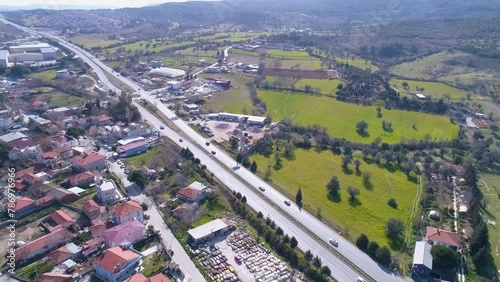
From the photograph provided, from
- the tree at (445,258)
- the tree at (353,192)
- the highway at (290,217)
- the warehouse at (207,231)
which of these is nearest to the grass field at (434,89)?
the tree at (353,192)

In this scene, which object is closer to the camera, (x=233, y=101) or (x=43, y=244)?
(x=43, y=244)

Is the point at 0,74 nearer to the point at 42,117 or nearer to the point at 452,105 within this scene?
the point at 42,117

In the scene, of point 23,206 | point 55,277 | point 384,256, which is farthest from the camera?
point 23,206

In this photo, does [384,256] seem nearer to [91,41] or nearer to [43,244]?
[43,244]

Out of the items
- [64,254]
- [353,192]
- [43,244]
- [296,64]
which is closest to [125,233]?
[64,254]

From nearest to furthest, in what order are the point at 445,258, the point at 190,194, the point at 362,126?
1. the point at 445,258
2. the point at 190,194
3. the point at 362,126

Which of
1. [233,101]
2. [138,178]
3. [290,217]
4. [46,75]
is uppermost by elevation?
[138,178]

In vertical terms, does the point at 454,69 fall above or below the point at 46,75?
above
